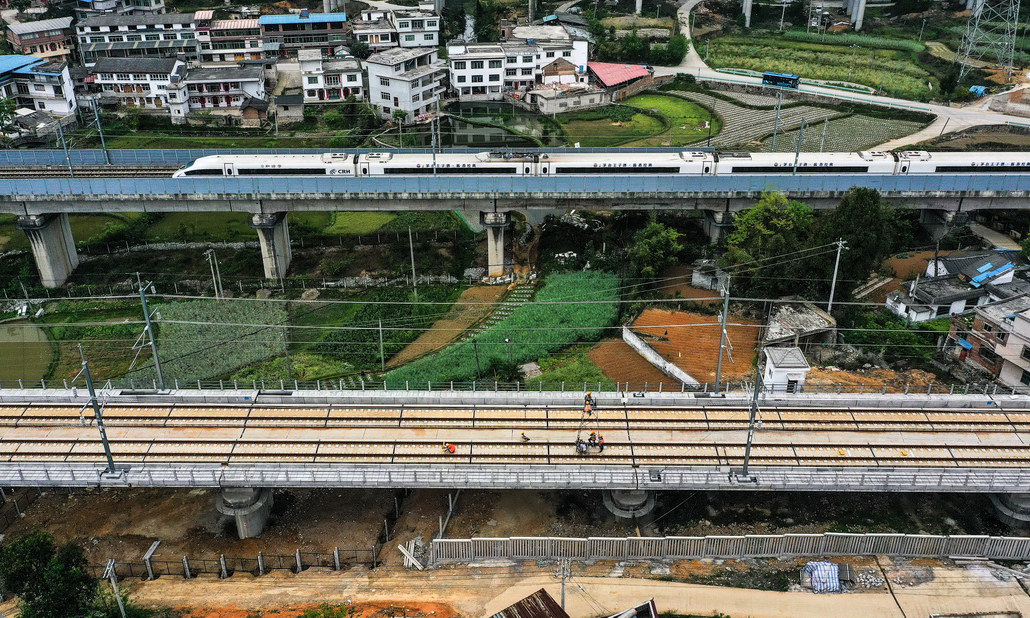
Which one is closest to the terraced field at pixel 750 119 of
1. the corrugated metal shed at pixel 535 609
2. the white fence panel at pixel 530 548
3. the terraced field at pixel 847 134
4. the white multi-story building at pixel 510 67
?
the terraced field at pixel 847 134

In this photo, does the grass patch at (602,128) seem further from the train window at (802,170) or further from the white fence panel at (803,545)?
the white fence panel at (803,545)

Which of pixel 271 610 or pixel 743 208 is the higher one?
pixel 743 208

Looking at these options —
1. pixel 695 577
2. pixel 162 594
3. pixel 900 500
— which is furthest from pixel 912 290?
pixel 162 594

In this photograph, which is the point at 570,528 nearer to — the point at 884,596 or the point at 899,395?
the point at 884,596

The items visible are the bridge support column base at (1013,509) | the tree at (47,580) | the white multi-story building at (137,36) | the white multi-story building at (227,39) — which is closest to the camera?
the tree at (47,580)

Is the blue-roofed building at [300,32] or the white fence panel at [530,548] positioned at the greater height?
the blue-roofed building at [300,32]

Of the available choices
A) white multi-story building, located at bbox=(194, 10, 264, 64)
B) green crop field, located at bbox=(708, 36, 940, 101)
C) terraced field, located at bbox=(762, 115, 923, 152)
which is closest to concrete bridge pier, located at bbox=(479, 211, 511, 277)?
terraced field, located at bbox=(762, 115, 923, 152)

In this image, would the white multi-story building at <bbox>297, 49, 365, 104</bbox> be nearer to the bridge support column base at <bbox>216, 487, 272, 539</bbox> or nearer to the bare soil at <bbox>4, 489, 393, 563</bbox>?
the bare soil at <bbox>4, 489, 393, 563</bbox>

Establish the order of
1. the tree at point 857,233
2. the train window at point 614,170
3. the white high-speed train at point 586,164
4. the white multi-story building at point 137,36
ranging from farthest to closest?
1. the white multi-story building at point 137,36
2. the train window at point 614,170
3. the white high-speed train at point 586,164
4. the tree at point 857,233
